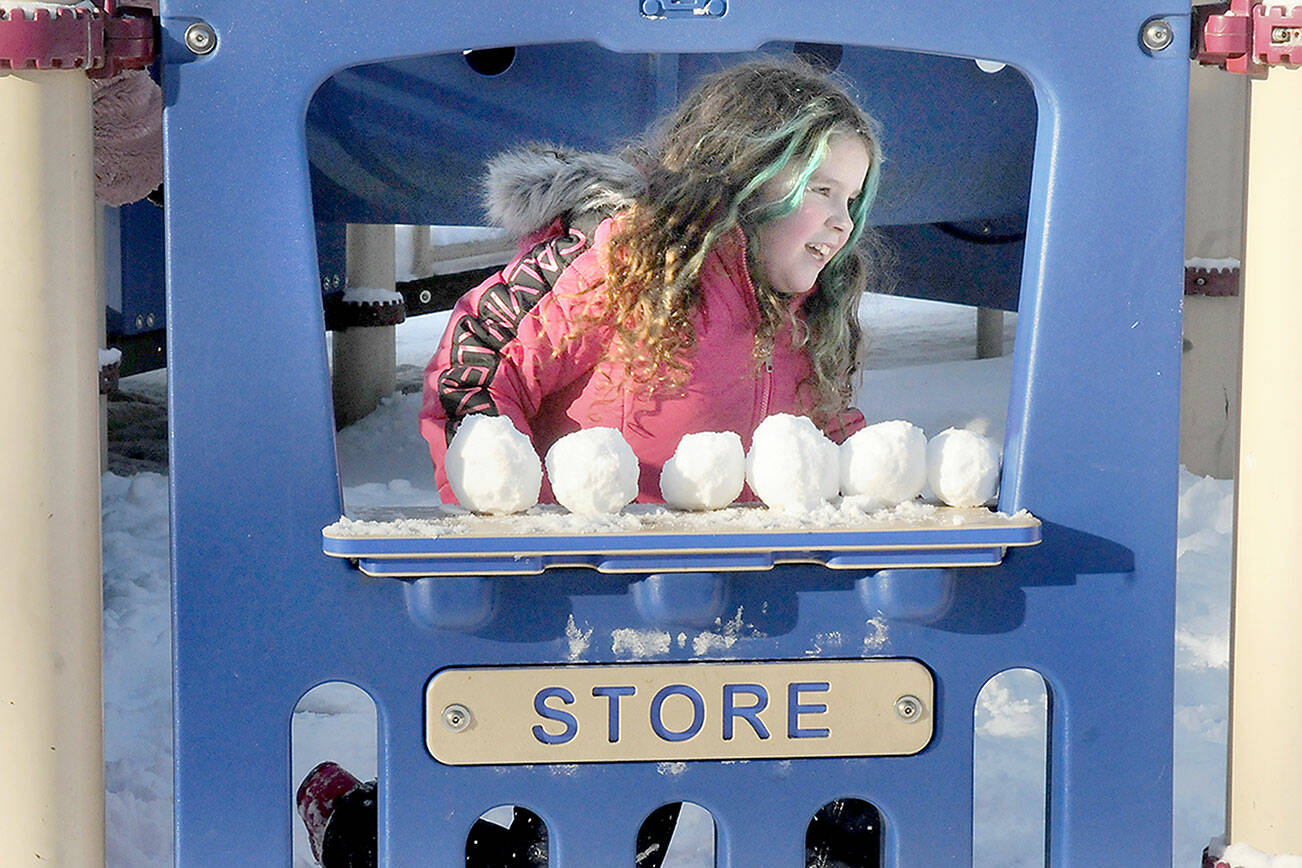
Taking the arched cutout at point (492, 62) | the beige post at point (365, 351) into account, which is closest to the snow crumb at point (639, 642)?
the arched cutout at point (492, 62)

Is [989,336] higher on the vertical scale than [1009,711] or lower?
higher

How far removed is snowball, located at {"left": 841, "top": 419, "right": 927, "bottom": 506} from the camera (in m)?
1.41

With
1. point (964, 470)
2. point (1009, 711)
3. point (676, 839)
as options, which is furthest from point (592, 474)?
point (1009, 711)

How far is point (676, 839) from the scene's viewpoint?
212cm

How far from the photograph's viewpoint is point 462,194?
2.87 meters

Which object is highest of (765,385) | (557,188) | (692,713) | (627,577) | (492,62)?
(492,62)

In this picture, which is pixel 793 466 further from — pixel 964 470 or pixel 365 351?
pixel 365 351

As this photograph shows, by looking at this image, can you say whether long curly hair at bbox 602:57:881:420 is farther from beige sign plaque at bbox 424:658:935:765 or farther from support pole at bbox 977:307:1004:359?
support pole at bbox 977:307:1004:359

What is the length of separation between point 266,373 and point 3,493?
225 mm

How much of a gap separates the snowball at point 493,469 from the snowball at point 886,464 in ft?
0.90

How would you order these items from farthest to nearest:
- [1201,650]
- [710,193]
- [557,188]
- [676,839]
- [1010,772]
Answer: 1. [1201,650]
2. [1010,772]
3. [676,839]
4. [557,188]
5. [710,193]

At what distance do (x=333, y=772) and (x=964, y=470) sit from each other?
2.62 ft

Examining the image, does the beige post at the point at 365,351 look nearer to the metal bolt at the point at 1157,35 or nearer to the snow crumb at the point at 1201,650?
the snow crumb at the point at 1201,650

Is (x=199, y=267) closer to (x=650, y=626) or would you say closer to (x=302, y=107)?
(x=302, y=107)
